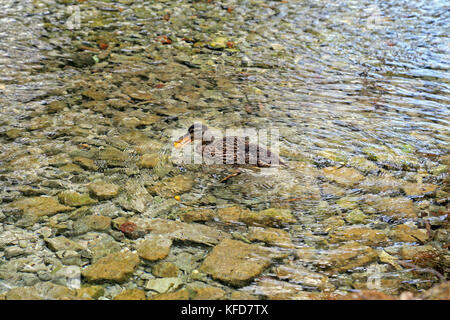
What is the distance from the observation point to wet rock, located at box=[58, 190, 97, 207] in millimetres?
3807

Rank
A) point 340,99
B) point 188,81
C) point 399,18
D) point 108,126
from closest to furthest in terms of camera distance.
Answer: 1. point 108,126
2. point 340,99
3. point 188,81
4. point 399,18

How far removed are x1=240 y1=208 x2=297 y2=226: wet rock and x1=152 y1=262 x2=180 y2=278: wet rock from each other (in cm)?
78

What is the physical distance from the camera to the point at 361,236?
351 cm

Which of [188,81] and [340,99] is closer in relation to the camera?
[340,99]

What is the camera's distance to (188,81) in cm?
604

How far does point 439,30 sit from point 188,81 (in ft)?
16.0

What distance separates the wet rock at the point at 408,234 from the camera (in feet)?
11.4

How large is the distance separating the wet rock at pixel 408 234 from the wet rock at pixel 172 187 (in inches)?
72.7

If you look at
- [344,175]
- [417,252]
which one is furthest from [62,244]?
[417,252]

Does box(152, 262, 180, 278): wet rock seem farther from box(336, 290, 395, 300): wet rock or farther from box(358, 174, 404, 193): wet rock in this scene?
box(358, 174, 404, 193): wet rock

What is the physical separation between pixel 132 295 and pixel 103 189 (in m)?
1.35

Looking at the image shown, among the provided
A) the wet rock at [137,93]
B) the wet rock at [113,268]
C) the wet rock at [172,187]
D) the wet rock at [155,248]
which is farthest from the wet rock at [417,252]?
the wet rock at [137,93]
